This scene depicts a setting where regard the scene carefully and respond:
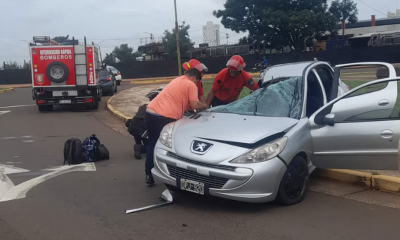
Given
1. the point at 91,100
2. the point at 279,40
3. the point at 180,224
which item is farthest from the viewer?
the point at 279,40

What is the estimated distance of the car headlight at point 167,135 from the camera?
574 centimetres

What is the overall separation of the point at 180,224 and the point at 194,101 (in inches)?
71.2

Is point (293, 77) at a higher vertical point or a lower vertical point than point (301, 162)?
higher

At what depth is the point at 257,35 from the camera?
43.1 meters

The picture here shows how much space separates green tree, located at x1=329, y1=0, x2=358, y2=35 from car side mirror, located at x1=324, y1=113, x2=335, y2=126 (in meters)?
41.1

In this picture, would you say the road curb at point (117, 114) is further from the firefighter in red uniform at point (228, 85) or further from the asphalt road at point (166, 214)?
the asphalt road at point (166, 214)

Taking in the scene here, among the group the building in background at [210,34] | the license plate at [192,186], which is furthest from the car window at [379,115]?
the building in background at [210,34]

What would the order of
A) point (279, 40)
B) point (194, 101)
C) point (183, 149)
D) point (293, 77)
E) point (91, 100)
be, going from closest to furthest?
point (183, 149) < point (194, 101) < point (293, 77) < point (91, 100) < point (279, 40)

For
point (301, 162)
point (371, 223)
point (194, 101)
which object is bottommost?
point (371, 223)

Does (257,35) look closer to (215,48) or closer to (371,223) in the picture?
(215,48)

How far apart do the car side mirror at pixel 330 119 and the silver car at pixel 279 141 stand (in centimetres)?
1

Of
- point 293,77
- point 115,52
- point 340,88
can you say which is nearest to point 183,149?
point 293,77

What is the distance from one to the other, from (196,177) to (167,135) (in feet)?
2.65

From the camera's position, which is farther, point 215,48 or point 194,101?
point 215,48
